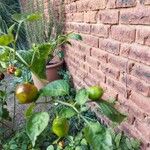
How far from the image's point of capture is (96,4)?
Result: 1.94 metres

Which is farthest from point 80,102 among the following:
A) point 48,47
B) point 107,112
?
point 48,47

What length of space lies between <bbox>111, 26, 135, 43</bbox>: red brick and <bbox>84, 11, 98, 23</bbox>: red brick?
349mm

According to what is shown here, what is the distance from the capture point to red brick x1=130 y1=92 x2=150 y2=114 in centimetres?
144

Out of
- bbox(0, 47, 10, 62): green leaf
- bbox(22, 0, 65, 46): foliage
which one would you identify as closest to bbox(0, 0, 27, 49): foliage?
bbox(22, 0, 65, 46): foliage

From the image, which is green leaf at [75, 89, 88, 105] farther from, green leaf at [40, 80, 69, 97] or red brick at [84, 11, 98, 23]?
red brick at [84, 11, 98, 23]

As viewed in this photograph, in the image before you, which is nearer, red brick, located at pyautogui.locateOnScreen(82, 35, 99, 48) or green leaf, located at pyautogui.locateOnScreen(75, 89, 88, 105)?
green leaf, located at pyautogui.locateOnScreen(75, 89, 88, 105)

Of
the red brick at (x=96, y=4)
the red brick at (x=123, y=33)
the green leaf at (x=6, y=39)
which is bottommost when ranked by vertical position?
the red brick at (x=123, y=33)

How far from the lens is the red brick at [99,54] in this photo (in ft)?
6.30

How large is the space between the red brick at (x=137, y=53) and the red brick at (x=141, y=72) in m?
0.03

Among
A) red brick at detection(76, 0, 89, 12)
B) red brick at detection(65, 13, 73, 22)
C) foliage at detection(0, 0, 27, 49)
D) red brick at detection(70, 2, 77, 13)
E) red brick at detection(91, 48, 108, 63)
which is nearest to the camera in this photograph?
red brick at detection(91, 48, 108, 63)

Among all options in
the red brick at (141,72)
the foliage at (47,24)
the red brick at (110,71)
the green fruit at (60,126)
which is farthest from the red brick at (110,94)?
the foliage at (47,24)

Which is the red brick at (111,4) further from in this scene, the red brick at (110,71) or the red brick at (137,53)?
the red brick at (110,71)

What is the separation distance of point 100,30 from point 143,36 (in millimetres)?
616

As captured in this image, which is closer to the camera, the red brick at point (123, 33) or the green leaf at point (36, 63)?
the green leaf at point (36, 63)
